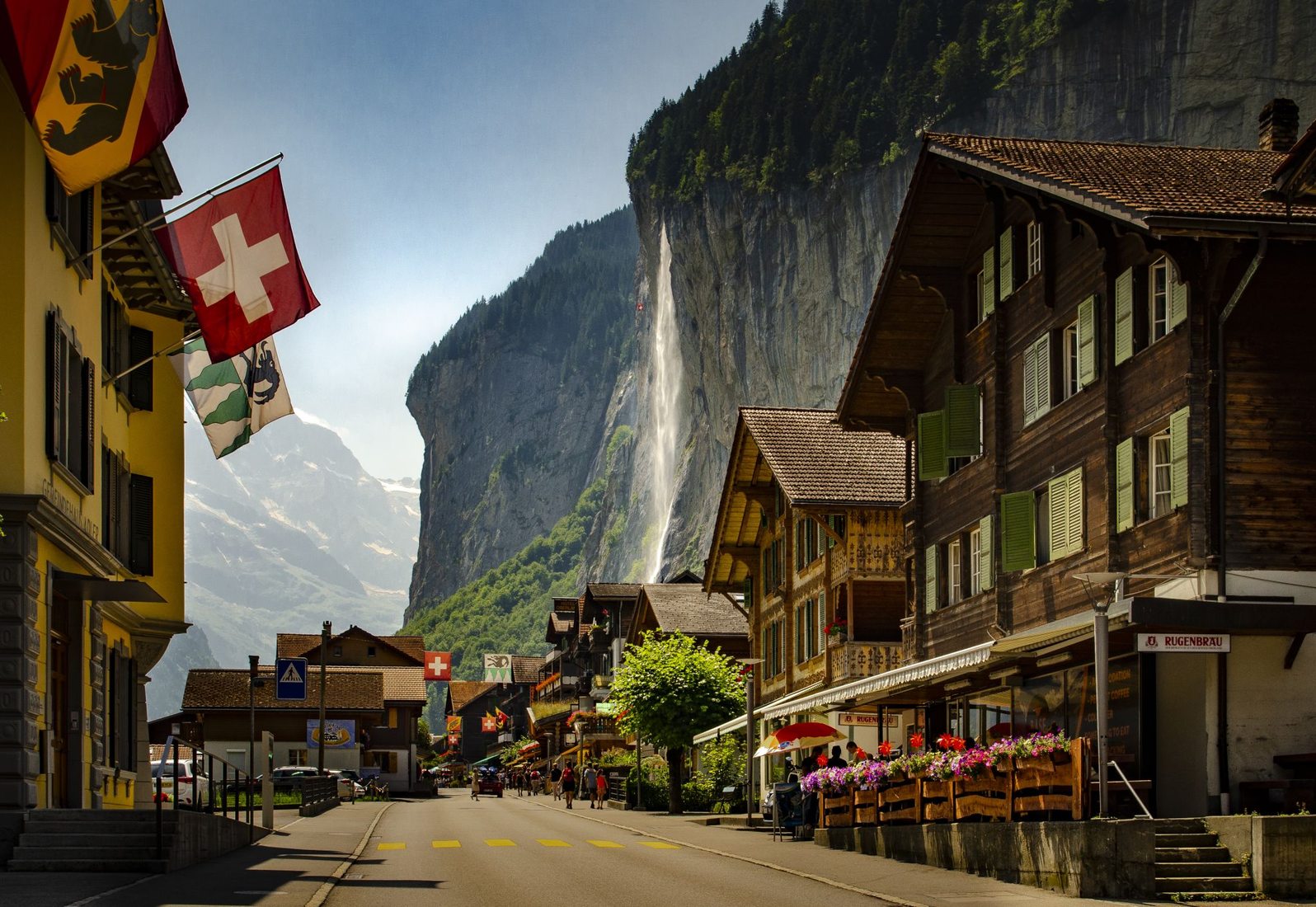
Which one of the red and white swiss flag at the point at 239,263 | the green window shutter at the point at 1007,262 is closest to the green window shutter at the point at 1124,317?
the green window shutter at the point at 1007,262

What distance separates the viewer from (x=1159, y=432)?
24.2 meters

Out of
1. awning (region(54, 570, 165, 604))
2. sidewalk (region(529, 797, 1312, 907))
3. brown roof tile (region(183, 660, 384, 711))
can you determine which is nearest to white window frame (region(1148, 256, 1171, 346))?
sidewalk (region(529, 797, 1312, 907))

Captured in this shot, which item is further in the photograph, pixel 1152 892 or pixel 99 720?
pixel 99 720

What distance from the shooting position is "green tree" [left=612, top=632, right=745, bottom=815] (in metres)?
48.9

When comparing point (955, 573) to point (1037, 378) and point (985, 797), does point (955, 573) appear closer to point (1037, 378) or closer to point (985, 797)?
point (1037, 378)

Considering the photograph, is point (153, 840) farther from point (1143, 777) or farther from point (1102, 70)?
point (1102, 70)

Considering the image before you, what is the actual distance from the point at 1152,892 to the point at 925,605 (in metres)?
17.7

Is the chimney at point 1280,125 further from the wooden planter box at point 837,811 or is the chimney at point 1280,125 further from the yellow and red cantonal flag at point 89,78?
the yellow and red cantonal flag at point 89,78

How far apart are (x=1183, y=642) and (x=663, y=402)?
131 metres

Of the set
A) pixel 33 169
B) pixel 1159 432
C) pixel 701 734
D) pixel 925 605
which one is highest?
pixel 33 169

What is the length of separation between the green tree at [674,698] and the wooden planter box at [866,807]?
2055cm

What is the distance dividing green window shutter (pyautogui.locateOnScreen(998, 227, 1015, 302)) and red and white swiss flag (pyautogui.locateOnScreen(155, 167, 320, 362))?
13004 mm

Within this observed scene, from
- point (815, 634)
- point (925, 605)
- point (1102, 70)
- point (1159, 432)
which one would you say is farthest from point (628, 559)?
point (1159, 432)

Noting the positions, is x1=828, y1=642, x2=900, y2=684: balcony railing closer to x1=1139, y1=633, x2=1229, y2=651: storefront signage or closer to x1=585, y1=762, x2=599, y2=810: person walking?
x1=585, y1=762, x2=599, y2=810: person walking
